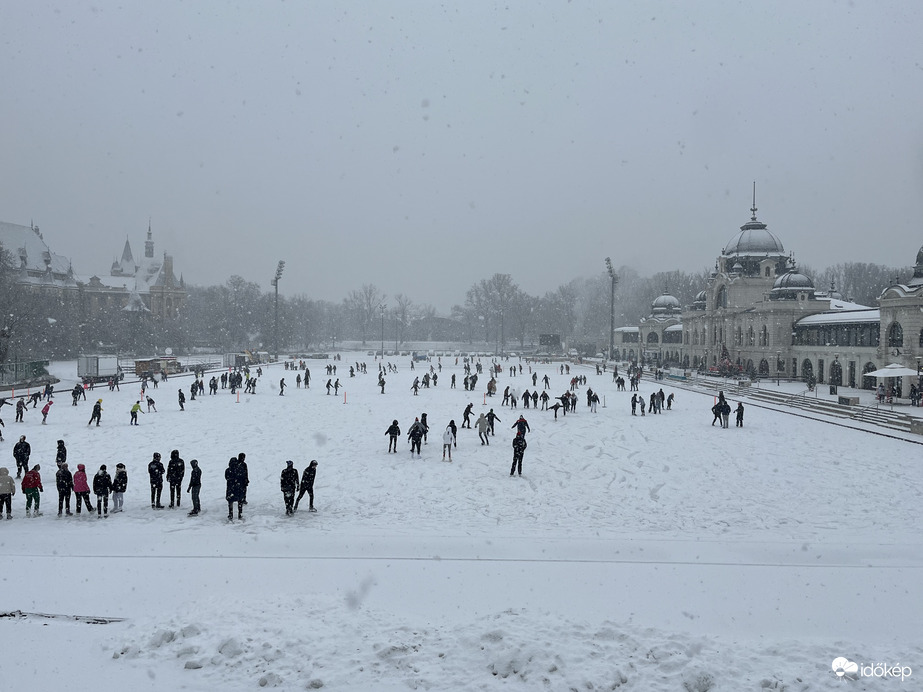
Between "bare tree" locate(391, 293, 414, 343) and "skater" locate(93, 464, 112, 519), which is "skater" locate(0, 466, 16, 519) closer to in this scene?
"skater" locate(93, 464, 112, 519)

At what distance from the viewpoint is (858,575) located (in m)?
9.34

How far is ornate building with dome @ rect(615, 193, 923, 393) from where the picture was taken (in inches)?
1363

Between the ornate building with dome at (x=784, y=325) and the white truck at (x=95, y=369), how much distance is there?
4508 centimetres

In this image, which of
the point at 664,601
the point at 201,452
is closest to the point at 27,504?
the point at 201,452

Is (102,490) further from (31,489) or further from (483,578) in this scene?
(483,578)

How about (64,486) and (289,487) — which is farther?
(289,487)

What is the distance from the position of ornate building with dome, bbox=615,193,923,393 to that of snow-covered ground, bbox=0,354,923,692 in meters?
21.2

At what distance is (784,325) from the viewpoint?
48656 mm

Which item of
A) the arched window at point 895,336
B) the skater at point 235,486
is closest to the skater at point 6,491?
the skater at point 235,486

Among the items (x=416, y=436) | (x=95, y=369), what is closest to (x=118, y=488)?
(x=416, y=436)

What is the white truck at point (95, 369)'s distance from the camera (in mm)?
41062

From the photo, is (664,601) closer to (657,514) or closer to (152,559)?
(657,514)

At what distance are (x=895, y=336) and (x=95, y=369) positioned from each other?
4767 cm

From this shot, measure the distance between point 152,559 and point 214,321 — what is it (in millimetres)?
92190
